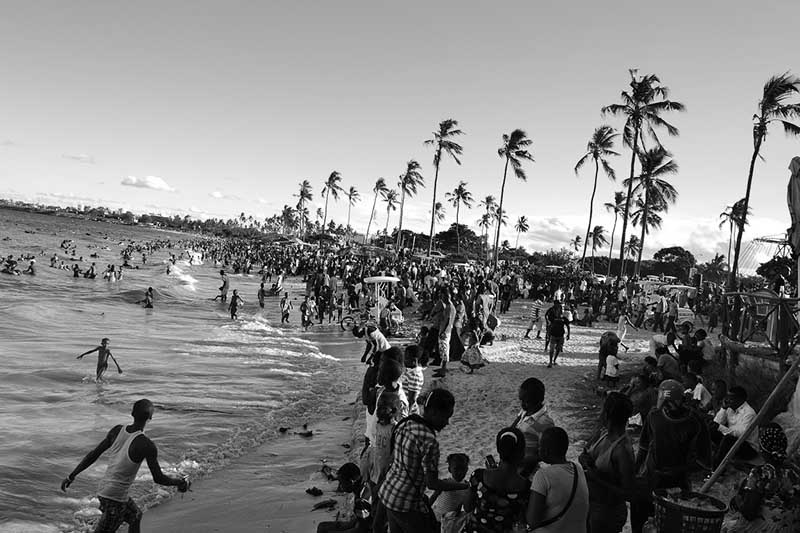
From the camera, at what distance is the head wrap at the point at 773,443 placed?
372 cm

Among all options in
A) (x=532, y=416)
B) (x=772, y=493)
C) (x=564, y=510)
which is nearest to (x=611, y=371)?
(x=772, y=493)

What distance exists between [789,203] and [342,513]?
7513 millimetres

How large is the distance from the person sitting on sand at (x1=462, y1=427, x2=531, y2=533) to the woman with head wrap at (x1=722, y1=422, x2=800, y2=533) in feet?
5.92

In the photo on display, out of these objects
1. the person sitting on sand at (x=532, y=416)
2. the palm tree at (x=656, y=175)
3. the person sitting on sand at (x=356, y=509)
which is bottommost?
the person sitting on sand at (x=356, y=509)

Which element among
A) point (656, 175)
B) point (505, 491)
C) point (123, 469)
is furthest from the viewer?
point (656, 175)

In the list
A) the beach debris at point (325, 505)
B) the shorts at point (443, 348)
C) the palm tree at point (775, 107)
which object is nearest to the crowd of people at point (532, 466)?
the beach debris at point (325, 505)

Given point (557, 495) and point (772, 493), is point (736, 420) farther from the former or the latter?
point (557, 495)

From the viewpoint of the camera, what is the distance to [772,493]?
12.2ft

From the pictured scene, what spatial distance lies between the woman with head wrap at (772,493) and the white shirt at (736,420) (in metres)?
1.90

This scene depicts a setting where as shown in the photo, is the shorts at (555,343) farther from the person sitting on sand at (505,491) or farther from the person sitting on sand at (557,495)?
the person sitting on sand at (557,495)

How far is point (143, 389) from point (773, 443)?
12.1m

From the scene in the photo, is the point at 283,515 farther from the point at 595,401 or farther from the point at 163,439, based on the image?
the point at 595,401

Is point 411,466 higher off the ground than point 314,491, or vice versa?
point 411,466

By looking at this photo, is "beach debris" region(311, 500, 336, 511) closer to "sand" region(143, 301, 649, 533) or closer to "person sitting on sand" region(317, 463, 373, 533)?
"sand" region(143, 301, 649, 533)
